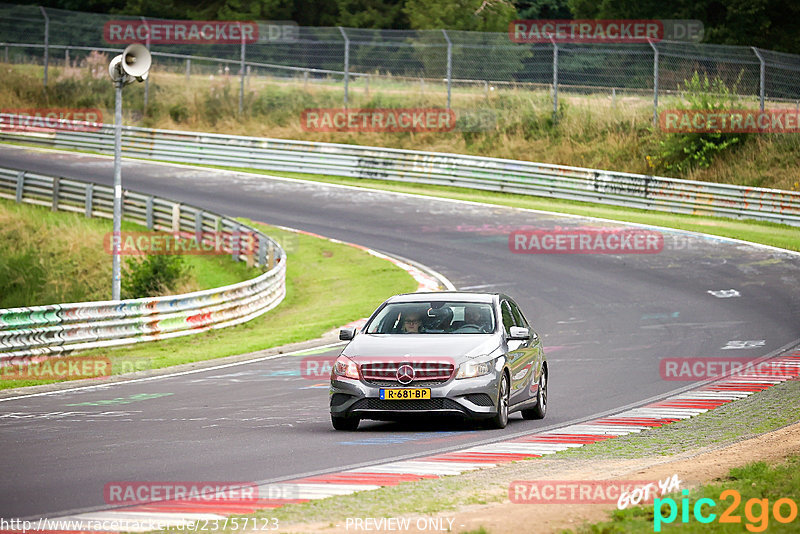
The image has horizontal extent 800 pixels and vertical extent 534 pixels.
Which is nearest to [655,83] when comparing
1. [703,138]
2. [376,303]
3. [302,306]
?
[703,138]

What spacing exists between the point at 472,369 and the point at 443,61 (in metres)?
32.2

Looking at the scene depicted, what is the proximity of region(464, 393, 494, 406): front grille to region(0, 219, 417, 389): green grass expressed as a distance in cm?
790

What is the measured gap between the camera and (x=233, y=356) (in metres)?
Answer: 20.2

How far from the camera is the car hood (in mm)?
12570

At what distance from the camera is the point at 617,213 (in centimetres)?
3603

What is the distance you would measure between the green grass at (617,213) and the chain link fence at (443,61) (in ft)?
15.7

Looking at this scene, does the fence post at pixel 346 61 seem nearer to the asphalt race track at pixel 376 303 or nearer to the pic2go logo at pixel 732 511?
the asphalt race track at pixel 376 303

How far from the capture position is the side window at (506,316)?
13645 mm

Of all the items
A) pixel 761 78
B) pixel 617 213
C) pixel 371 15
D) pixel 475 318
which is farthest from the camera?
pixel 371 15

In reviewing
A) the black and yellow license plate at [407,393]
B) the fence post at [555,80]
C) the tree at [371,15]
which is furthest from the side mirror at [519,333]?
the tree at [371,15]

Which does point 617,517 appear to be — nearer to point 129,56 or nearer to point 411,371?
point 411,371

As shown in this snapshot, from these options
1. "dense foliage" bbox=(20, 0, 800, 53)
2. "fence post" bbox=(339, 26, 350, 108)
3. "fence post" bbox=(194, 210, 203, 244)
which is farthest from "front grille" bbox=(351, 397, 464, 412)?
"dense foliage" bbox=(20, 0, 800, 53)

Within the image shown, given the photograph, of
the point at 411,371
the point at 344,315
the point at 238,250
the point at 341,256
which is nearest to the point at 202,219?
the point at 238,250

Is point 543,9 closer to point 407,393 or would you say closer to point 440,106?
point 440,106
